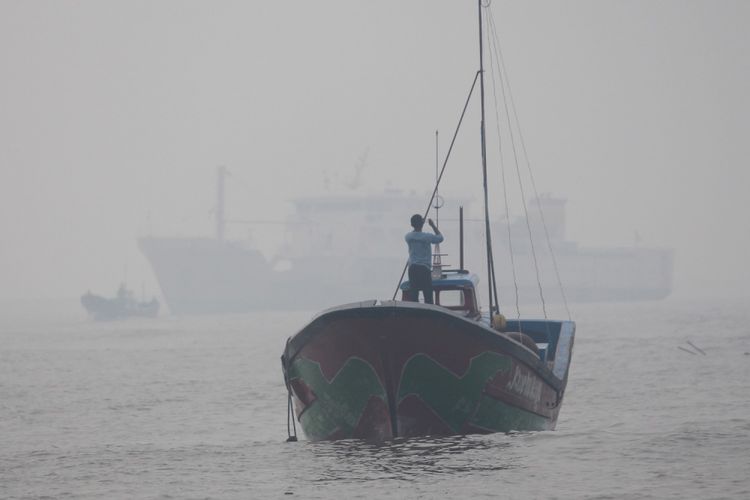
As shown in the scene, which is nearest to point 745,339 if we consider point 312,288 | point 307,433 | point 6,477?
point 307,433

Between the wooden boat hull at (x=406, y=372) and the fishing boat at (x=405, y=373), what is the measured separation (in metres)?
0.01

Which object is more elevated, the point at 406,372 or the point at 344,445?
the point at 406,372

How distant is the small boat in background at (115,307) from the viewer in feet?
363

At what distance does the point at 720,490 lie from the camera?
1278 cm

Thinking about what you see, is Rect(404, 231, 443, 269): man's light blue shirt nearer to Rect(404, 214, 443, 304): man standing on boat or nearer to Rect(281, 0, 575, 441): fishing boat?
Rect(404, 214, 443, 304): man standing on boat

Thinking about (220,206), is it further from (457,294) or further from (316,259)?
(457,294)

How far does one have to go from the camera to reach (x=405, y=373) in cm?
1495

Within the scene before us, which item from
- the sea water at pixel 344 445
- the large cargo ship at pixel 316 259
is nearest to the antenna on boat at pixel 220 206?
the large cargo ship at pixel 316 259

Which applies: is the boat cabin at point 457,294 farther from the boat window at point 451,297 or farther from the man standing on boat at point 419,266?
the man standing on boat at point 419,266

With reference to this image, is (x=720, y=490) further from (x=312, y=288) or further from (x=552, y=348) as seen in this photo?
(x=312, y=288)

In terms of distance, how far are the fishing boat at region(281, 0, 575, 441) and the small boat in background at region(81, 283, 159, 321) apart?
97745 millimetres

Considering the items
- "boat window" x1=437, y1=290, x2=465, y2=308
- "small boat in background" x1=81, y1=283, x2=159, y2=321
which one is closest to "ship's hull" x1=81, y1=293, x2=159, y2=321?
"small boat in background" x1=81, y1=283, x2=159, y2=321

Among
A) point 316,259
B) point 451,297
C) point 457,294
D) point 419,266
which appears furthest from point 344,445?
point 316,259

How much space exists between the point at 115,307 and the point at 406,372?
330 ft
